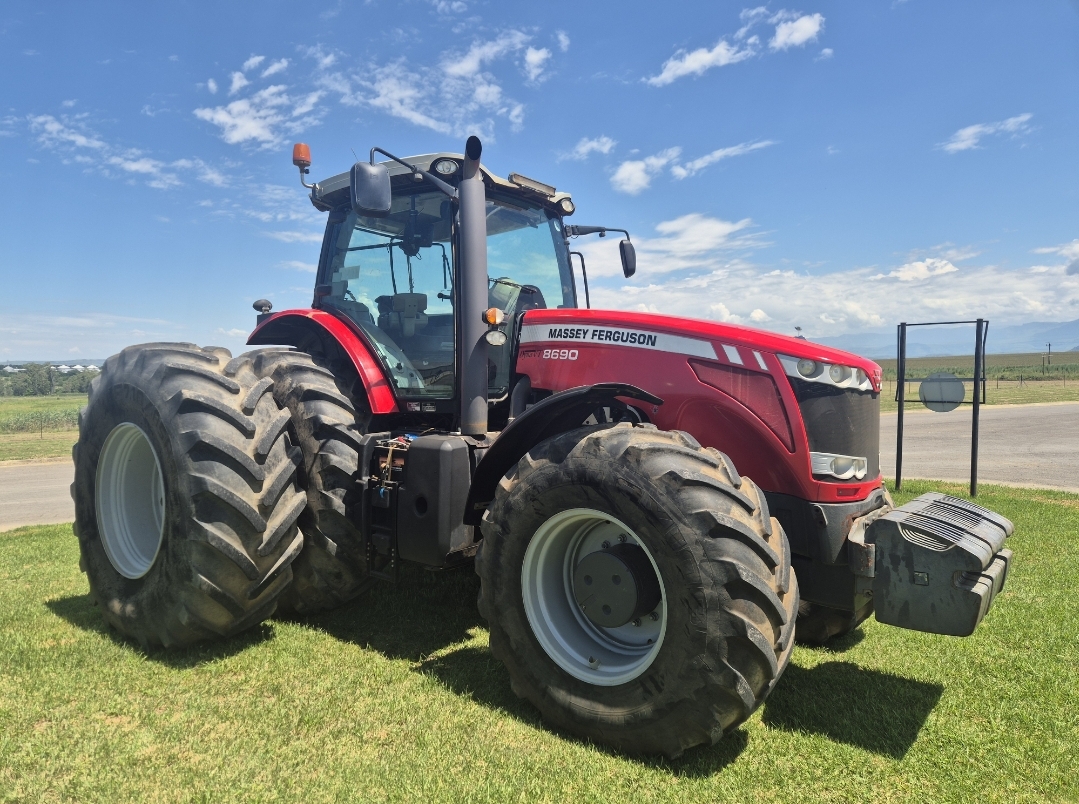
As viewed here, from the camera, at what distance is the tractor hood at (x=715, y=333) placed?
3.29m

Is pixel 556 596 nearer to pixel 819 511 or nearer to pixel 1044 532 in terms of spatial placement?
pixel 819 511

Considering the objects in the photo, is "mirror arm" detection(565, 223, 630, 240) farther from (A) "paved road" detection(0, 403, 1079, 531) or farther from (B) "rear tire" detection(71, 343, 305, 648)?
(A) "paved road" detection(0, 403, 1079, 531)

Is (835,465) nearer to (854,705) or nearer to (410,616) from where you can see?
(854,705)

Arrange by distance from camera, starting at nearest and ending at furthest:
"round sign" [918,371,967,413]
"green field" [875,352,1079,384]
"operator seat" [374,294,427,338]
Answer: "operator seat" [374,294,427,338] < "round sign" [918,371,967,413] < "green field" [875,352,1079,384]

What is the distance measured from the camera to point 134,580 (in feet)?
13.3

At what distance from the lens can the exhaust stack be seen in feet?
13.0

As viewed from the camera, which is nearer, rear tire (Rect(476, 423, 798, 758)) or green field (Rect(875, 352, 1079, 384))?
rear tire (Rect(476, 423, 798, 758))

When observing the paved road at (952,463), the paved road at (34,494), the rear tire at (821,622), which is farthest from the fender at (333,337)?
the paved road at (952,463)

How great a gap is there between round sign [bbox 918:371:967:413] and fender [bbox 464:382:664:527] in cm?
602

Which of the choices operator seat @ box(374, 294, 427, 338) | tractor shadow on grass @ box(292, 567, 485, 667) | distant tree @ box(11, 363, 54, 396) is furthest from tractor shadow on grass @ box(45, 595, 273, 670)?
distant tree @ box(11, 363, 54, 396)

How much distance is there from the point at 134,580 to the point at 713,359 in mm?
3497

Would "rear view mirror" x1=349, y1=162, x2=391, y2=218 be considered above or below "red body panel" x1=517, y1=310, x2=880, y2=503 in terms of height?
above

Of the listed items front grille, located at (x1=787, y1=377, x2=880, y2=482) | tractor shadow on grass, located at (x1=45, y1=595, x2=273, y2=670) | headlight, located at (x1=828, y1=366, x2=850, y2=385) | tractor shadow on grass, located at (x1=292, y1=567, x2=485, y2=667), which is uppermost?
headlight, located at (x1=828, y1=366, x2=850, y2=385)

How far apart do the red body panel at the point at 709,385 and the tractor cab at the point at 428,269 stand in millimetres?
616
